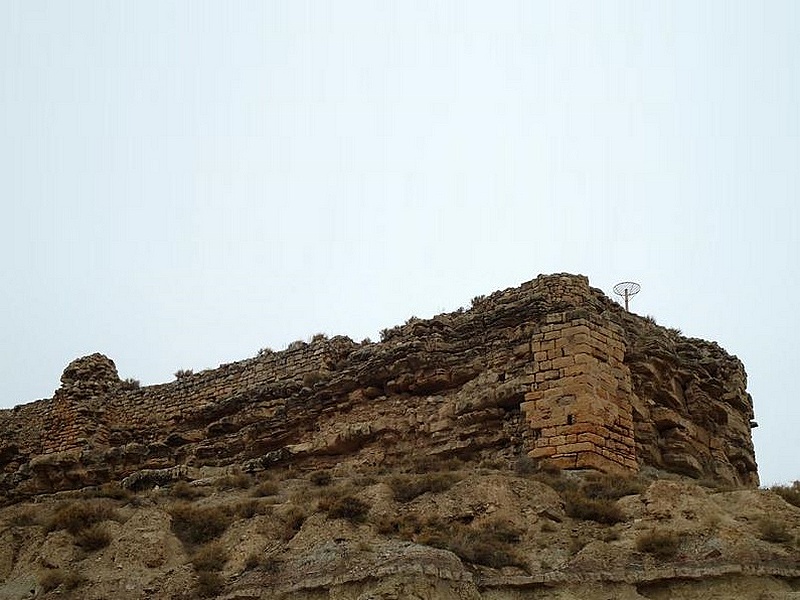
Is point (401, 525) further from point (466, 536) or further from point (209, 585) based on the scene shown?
point (209, 585)

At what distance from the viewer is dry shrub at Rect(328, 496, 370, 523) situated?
40.4ft

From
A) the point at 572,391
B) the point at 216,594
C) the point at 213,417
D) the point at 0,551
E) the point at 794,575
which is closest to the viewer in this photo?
the point at 794,575

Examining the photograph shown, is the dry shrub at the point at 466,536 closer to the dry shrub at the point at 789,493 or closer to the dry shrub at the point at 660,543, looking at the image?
the dry shrub at the point at 660,543

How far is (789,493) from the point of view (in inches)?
474

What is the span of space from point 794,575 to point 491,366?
760 centimetres

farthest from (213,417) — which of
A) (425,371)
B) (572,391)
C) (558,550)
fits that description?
(558,550)

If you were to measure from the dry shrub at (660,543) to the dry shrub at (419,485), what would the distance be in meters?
3.08

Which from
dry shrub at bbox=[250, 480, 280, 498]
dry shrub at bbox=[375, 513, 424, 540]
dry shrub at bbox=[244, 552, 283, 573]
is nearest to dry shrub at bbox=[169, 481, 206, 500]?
dry shrub at bbox=[250, 480, 280, 498]

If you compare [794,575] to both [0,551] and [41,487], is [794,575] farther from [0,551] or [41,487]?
[41,487]

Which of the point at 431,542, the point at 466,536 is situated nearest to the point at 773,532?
the point at 466,536

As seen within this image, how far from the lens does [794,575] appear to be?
31.7 feet

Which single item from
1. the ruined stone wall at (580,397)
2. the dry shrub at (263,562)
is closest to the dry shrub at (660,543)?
the ruined stone wall at (580,397)

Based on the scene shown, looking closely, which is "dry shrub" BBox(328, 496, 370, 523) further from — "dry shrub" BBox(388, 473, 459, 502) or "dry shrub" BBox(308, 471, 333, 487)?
"dry shrub" BBox(308, 471, 333, 487)

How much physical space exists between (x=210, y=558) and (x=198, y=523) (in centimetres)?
133
